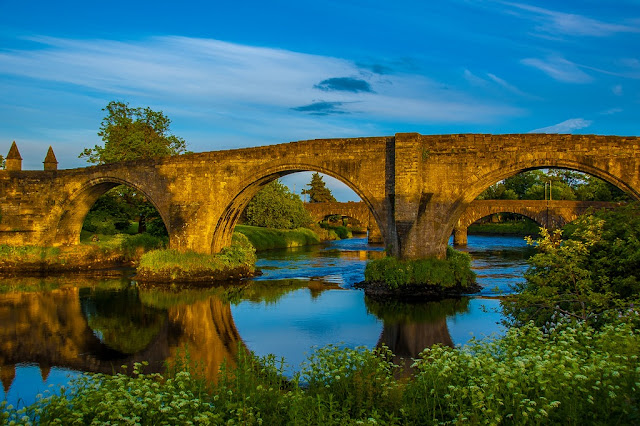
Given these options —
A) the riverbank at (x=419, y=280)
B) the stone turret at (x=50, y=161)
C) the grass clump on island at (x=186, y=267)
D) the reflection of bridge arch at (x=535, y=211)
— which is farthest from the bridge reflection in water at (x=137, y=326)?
the reflection of bridge arch at (x=535, y=211)

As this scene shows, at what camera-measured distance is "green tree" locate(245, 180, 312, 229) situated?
45.5 meters

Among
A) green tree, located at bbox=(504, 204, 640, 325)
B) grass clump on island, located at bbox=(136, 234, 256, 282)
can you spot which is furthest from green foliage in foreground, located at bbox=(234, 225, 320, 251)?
green tree, located at bbox=(504, 204, 640, 325)

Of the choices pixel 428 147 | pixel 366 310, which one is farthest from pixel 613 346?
pixel 428 147

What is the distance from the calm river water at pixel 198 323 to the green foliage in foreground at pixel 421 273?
790 mm

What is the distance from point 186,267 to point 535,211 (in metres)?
36.4

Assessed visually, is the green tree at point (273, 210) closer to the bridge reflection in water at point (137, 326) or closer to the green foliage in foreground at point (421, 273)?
the bridge reflection in water at point (137, 326)

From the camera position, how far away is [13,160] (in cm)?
2800

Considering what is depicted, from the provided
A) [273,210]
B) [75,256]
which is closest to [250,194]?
[75,256]

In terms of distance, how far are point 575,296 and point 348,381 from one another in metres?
4.92

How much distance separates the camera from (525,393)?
242 inches

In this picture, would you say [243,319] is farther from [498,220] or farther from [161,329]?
[498,220]

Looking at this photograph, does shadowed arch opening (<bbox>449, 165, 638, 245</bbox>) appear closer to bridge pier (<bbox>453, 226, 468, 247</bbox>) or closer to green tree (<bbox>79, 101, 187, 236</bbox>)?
bridge pier (<bbox>453, 226, 468, 247</bbox>)

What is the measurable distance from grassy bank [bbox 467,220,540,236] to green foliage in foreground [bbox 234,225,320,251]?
85.0 ft

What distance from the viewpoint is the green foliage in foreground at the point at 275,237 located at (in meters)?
39.6
